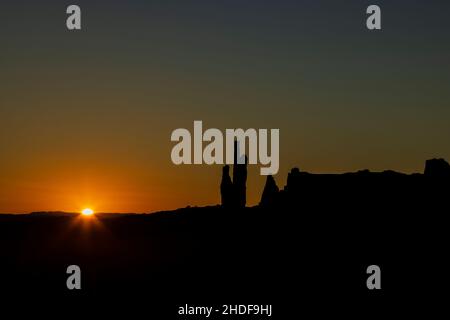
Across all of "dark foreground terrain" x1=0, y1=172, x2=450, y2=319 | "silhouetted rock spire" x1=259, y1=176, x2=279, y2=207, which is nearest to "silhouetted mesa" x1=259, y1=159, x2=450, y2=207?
"dark foreground terrain" x1=0, y1=172, x2=450, y2=319

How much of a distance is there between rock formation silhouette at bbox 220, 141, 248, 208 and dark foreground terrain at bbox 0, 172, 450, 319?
55.4 inches

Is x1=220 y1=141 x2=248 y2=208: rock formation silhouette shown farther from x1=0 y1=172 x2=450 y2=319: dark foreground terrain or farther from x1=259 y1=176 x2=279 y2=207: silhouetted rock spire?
x1=259 y1=176 x2=279 y2=207: silhouetted rock spire

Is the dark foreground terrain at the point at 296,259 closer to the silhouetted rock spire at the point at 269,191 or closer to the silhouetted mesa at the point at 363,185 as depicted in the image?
the silhouetted mesa at the point at 363,185

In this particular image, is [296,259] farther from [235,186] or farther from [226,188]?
[226,188]

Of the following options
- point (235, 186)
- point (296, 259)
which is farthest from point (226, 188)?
point (296, 259)

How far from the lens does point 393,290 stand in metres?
61.3

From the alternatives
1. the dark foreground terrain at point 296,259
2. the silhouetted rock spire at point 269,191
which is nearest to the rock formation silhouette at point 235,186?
the dark foreground terrain at point 296,259

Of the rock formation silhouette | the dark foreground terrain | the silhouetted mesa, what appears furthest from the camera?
the rock formation silhouette

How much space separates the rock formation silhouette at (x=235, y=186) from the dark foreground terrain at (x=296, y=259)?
4.62 ft

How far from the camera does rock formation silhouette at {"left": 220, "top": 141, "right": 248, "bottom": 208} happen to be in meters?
79.9

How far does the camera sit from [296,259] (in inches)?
2660
